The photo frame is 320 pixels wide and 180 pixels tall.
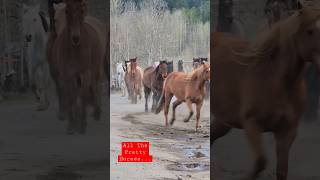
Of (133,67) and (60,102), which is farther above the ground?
(133,67)

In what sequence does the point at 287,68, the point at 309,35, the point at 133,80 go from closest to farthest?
the point at 309,35 < the point at 287,68 < the point at 133,80

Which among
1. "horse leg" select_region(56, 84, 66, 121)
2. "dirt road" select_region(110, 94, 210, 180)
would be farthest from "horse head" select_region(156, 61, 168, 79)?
"horse leg" select_region(56, 84, 66, 121)

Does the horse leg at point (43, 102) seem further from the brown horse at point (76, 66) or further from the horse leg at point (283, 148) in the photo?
the horse leg at point (283, 148)

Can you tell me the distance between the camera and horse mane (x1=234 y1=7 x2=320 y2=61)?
367cm

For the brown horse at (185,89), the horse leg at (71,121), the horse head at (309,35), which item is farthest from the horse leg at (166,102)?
the horse head at (309,35)

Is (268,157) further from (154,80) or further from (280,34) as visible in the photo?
(154,80)

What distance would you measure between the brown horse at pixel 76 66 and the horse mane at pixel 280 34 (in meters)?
1.13

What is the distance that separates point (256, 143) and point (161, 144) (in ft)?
2.33

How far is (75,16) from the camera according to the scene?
3828 mm

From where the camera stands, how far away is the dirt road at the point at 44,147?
12.7 feet

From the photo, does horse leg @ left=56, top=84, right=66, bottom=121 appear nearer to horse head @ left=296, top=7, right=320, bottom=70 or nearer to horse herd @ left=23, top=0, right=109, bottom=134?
horse herd @ left=23, top=0, right=109, bottom=134

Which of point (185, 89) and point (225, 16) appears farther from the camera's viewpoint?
point (185, 89)

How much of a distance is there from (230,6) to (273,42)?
0.41 metres

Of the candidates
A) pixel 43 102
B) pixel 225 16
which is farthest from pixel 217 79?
pixel 43 102
